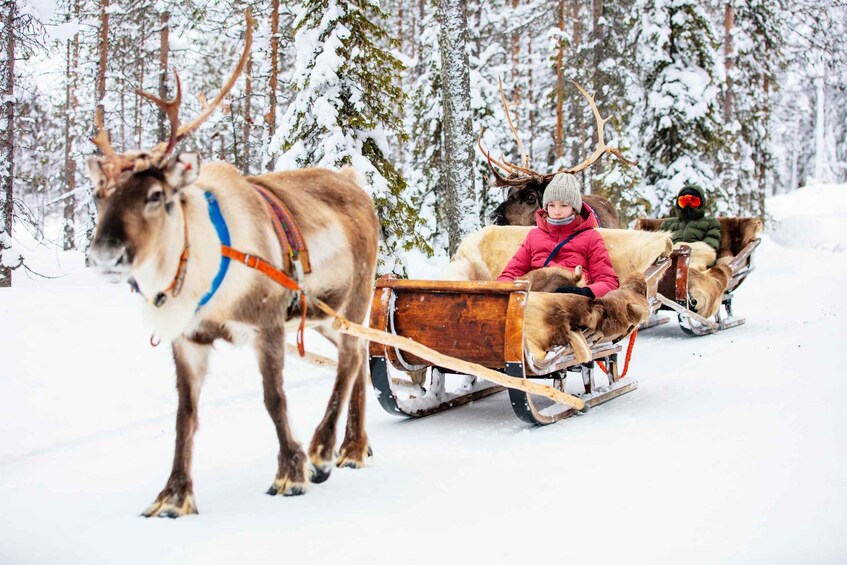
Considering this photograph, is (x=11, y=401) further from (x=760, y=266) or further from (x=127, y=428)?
(x=760, y=266)

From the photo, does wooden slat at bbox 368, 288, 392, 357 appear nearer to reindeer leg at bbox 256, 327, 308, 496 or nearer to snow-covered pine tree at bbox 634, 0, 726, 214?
reindeer leg at bbox 256, 327, 308, 496

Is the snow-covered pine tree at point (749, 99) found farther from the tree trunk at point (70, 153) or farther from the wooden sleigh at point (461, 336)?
the tree trunk at point (70, 153)

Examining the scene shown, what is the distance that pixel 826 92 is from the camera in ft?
142

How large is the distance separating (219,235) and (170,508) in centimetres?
132

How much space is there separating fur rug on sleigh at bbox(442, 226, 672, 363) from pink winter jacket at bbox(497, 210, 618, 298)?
0.51 ft

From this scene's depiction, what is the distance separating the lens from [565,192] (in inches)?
251

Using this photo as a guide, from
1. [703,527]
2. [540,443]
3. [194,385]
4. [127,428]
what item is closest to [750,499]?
[703,527]

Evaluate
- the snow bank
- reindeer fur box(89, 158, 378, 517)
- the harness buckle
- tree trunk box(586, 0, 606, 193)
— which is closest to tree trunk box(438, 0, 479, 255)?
reindeer fur box(89, 158, 378, 517)

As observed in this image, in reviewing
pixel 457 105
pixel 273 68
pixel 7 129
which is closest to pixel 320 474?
pixel 457 105

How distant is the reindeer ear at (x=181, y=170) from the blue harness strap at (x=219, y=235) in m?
0.36

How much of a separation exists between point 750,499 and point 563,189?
10.7 ft

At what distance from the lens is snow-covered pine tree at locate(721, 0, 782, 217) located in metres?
22.5

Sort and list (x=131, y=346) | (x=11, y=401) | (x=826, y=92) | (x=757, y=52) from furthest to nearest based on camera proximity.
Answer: (x=826, y=92)
(x=757, y=52)
(x=131, y=346)
(x=11, y=401)

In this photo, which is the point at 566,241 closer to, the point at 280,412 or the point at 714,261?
the point at 280,412
